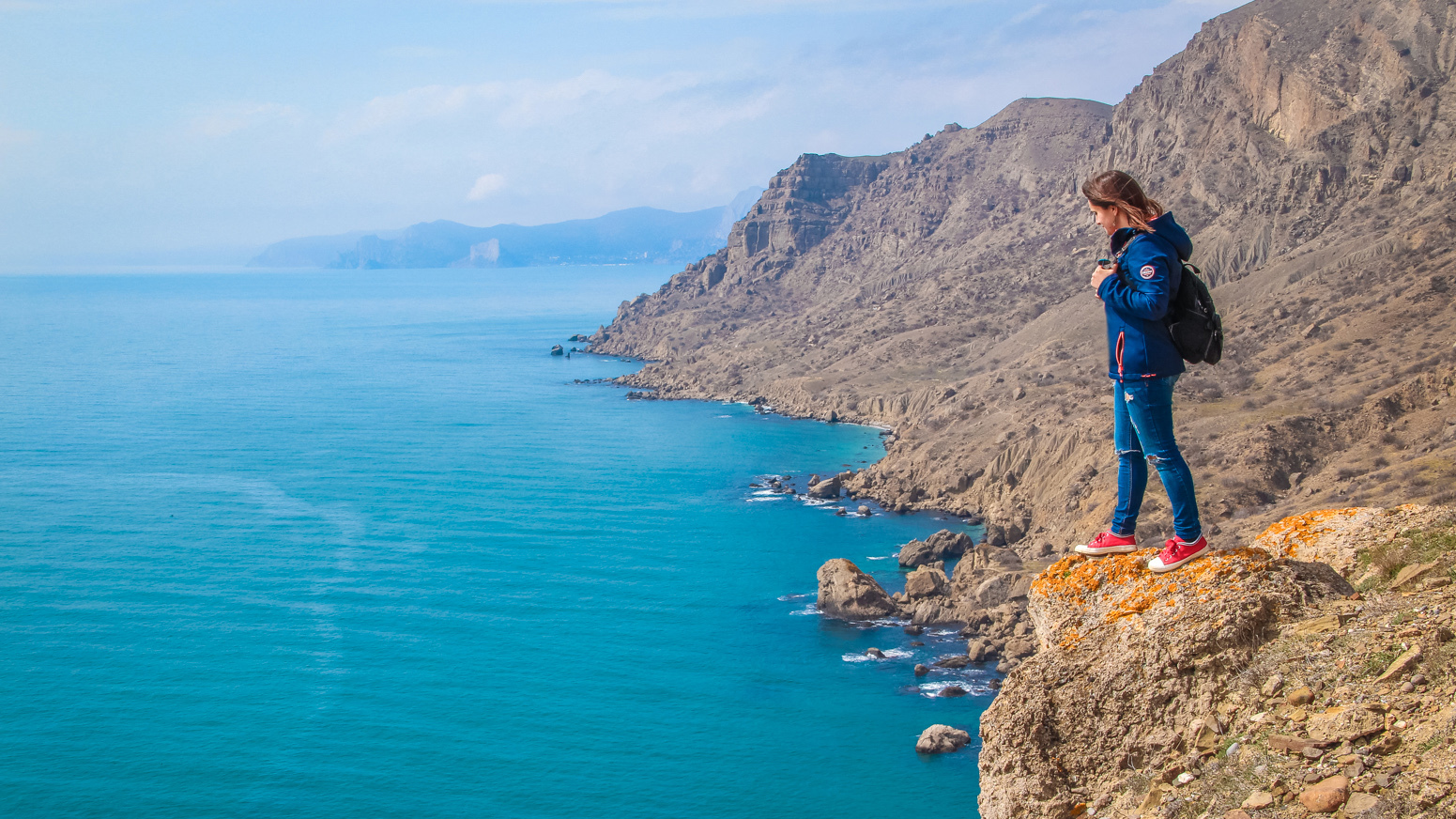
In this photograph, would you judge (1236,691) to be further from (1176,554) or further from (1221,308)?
(1221,308)

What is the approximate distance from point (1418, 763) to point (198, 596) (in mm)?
65609

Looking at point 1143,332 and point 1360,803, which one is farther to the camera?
point 1143,332

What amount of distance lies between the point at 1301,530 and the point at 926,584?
153 ft

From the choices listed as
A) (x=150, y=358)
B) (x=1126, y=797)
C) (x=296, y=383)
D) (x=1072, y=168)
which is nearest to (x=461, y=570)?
(x=1126, y=797)

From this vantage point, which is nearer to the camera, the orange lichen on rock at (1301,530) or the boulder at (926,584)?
the orange lichen on rock at (1301,530)

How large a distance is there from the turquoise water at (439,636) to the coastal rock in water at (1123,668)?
2945 centimetres

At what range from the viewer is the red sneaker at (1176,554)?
1098cm

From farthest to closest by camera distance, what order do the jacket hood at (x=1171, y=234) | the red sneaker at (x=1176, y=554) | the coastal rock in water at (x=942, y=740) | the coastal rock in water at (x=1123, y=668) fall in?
the coastal rock in water at (x=942, y=740) → the red sneaker at (x=1176, y=554) → the coastal rock in water at (x=1123, y=668) → the jacket hood at (x=1171, y=234)

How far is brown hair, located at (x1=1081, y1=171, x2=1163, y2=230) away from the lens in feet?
34.1

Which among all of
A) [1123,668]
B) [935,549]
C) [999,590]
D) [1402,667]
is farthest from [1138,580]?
[935,549]

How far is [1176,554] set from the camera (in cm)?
1104

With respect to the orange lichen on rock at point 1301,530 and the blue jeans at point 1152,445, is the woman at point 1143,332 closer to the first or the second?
the blue jeans at point 1152,445

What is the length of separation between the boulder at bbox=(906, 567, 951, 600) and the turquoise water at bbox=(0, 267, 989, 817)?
11.5 ft

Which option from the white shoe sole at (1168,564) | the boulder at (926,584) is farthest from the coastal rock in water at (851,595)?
the white shoe sole at (1168,564)
